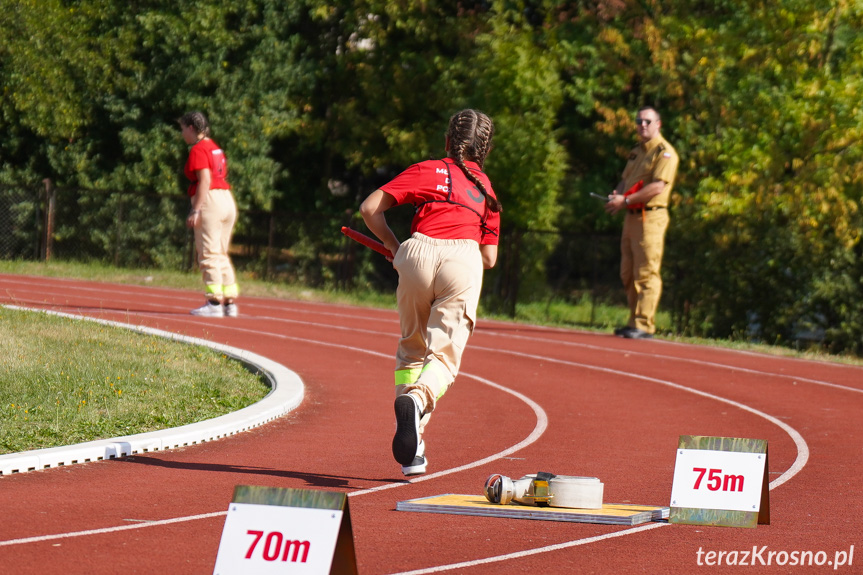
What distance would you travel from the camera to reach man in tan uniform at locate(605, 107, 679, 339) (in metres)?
16.1

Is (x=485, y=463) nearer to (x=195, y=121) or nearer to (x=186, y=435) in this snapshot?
(x=186, y=435)

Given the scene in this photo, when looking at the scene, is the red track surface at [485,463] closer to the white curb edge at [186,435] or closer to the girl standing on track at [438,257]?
the white curb edge at [186,435]

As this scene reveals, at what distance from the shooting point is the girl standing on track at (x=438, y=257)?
696cm

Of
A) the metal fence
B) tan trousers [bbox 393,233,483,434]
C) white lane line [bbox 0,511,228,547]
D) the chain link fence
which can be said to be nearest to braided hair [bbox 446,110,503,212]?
tan trousers [bbox 393,233,483,434]

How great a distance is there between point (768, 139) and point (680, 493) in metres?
16.4

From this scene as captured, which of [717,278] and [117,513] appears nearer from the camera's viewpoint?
[117,513]

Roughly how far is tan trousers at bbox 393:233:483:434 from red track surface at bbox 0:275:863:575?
72 centimetres

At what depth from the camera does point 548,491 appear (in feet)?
20.5

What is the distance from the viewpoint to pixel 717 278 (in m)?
19.9

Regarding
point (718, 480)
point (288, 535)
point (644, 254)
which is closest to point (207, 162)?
point (644, 254)

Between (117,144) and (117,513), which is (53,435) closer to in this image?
(117,513)

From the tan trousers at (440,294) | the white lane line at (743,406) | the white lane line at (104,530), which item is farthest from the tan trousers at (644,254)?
the white lane line at (104,530)

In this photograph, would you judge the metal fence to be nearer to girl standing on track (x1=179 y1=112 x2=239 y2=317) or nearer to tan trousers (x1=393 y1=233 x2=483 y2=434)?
girl standing on track (x1=179 y1=112 x2=239 y2=317)

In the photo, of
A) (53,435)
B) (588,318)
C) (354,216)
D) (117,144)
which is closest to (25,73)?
(117,144)
